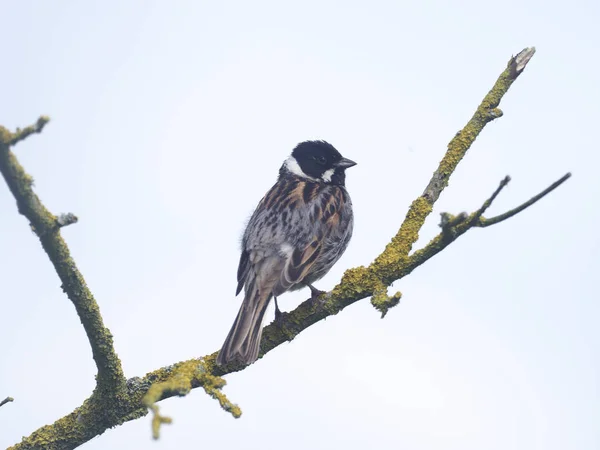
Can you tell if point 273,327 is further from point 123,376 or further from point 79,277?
point 79,277

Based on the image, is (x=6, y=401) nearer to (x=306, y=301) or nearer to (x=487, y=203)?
(x=306, y=301)

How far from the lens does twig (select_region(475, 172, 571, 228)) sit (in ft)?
17.4

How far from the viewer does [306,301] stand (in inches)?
285

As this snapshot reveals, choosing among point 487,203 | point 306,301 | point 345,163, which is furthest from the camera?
point 345,163

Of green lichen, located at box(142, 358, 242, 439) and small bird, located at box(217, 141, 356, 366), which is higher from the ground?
small bird, located at box(217, 141, 356, 366)

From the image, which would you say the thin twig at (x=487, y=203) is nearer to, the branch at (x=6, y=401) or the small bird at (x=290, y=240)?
the small bird at (x=290, y=240)

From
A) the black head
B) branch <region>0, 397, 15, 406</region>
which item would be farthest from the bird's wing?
branch <region>0, 397, 15, 406</region>

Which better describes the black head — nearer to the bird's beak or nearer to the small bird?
the bird's beak

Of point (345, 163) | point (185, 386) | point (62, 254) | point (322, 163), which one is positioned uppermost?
point (322, 163)

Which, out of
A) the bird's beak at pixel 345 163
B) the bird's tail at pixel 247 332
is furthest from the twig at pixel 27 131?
the bird's beak at pixel 345 163

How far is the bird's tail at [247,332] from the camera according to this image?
651 centimetres

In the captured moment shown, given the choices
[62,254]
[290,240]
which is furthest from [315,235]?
[62,254]

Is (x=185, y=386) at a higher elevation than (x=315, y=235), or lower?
lower

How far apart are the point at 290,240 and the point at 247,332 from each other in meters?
1.86
